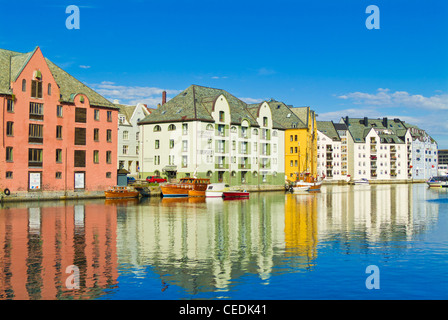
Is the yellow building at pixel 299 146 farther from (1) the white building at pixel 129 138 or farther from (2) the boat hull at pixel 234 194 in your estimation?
(2) the boat hull at pixel 234 194

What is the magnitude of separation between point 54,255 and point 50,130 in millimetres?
54799

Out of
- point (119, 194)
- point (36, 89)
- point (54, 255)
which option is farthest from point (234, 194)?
point (54, 255)

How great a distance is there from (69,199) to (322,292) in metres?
65.1

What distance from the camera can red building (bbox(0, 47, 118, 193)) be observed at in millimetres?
73188

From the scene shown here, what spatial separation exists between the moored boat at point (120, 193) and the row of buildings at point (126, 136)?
4487mm

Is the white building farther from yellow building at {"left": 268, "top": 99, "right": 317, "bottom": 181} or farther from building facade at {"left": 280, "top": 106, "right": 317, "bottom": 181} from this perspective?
building facade at {"left": 280, "top": 106, "right": 317, "bottom": 181}

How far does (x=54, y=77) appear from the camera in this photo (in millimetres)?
81875

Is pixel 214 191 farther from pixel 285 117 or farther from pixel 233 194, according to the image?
pixel 285 117

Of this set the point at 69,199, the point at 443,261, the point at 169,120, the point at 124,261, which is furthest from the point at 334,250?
the point at 169,120

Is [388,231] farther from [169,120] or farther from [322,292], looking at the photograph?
[169,120]

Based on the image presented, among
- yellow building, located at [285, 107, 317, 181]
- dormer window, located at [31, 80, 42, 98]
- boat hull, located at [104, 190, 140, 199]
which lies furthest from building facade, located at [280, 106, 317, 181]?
dormer window, located at [31, 80, 42, 98]

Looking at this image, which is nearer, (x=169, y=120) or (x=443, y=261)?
(x=443, y=261)
